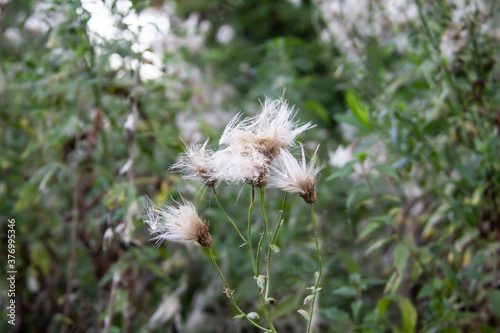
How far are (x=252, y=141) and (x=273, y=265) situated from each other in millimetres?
1034

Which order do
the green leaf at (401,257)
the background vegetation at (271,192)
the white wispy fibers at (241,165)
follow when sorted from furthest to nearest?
the background vegetation at (271,192), the green leaf at (401,257), the white wispy fibers at (241,165)

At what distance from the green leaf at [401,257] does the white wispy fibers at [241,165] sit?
55 centimetres

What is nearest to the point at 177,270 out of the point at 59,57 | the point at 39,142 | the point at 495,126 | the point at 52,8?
the point at 39,142

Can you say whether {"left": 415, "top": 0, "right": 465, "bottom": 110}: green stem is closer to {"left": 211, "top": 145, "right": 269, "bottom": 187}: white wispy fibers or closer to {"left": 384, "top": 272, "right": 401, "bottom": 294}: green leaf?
{"left": 384, "top": 272, "right": 401, "bottom": 294}: green leaf

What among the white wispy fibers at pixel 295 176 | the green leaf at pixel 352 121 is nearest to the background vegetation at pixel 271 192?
the green leaf at pixel 352 121

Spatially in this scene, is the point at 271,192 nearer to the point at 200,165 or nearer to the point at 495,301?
the point at 495,301

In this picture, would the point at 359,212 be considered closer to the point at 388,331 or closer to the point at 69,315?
the point at 388,331

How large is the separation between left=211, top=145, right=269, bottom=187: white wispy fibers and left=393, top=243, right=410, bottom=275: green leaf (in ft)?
1.81

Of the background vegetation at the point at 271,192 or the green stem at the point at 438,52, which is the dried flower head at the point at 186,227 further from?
the green stem at the point at 438,52

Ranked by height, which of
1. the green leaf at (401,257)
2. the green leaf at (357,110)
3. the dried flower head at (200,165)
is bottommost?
the green leaf at (401,257)

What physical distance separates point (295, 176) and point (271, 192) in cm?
130

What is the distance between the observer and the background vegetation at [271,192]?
124 cm

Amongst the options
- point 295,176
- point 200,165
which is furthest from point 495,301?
point 200,165

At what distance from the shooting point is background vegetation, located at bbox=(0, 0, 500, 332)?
4.05ft
